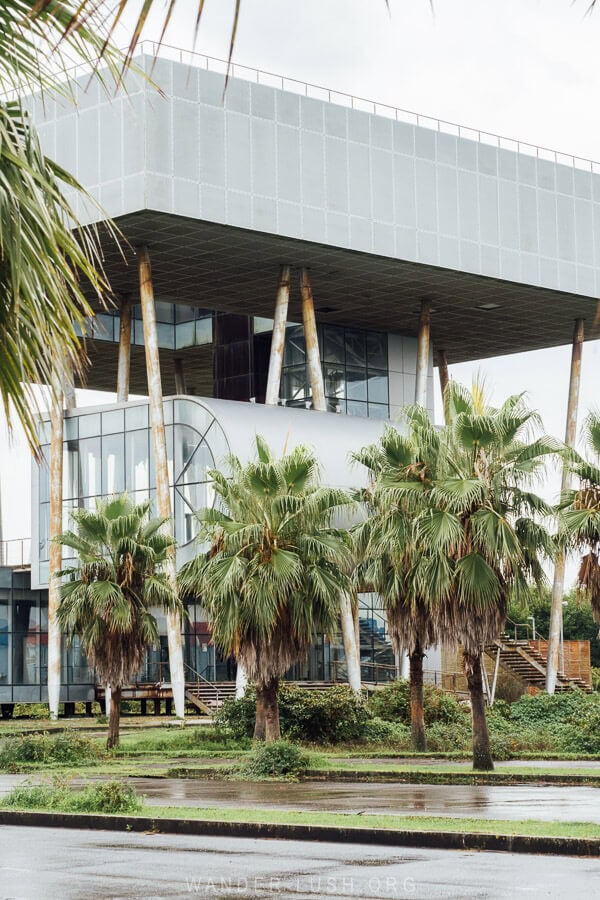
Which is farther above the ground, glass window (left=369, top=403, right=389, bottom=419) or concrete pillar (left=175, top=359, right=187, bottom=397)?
concrete pillar (left=175, top=359, right=187, bottom=397)

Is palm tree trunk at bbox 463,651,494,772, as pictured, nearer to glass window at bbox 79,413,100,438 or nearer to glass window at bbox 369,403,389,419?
glass window at bbox 79,413,100,438

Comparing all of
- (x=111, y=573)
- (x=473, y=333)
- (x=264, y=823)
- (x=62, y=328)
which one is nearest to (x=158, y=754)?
(x=111, y=573)

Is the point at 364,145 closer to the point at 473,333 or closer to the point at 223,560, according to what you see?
the point at 473,333

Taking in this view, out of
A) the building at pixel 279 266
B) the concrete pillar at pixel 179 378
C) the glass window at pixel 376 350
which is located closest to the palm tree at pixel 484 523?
the building at pixel 279 266

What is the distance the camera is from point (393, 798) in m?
21.2

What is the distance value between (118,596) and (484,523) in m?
12.2

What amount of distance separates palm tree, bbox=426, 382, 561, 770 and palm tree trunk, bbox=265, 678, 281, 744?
6188 millimetres

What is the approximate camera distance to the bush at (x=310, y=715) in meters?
35.9

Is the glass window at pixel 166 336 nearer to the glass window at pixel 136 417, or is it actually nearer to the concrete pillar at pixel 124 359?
the concrete pillar at pixel 124 359

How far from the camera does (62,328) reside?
19.2 ft

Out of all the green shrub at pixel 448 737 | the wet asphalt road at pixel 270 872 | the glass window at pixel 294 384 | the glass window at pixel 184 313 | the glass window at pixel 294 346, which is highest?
the glass window at pixel 184 313

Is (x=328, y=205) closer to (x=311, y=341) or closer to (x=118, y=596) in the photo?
(x=311, y=341)

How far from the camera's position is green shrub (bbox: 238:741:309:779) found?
2706cm

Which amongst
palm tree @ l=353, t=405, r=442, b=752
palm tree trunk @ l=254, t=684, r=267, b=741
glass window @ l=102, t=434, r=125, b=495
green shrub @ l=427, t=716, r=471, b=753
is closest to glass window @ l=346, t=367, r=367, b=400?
glass window @ l=102, t=434, r=125, b=495
